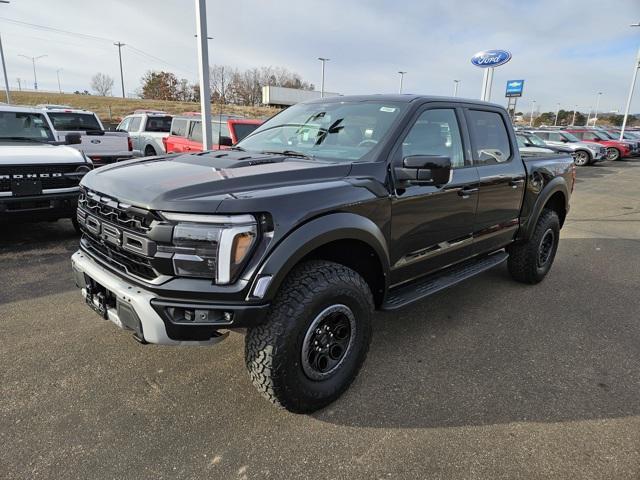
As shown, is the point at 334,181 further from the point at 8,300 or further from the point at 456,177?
the point at 8,300

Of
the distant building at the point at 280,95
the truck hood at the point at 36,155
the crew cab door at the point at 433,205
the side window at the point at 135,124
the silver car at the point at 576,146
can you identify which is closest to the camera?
the crew cab door at the point at 433,205

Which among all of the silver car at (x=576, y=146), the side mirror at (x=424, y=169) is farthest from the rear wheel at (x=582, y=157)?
the side mirror at (x=424, y=169)

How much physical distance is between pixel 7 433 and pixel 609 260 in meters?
6.87

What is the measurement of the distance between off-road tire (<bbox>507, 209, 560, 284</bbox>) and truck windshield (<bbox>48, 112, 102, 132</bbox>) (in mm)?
10887

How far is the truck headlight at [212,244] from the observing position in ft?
7.02

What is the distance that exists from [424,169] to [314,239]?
889mm

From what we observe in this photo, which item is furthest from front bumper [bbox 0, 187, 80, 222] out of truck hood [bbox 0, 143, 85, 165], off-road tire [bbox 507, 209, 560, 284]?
off-road tire [bbox 507, 209, 560, 284]

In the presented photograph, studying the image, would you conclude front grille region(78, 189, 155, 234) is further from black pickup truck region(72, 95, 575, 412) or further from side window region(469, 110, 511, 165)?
side window region(469, 110, 511, 165)

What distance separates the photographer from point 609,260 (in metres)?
6.09

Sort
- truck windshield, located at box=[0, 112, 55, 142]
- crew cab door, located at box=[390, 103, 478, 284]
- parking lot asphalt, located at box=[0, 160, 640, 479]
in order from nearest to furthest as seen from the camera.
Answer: parking lot asphalt, located at box=[0, 160, 640, 479], crew cab door, located at box=[390, 103, 478, 284], truck windshield, located at box=[0, 112, 55, 142]

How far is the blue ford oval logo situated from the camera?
18.3 m

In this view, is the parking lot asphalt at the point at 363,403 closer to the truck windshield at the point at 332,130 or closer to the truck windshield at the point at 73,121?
the truck windshield at the point at 332,130

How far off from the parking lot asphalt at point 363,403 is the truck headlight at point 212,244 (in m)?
0.96

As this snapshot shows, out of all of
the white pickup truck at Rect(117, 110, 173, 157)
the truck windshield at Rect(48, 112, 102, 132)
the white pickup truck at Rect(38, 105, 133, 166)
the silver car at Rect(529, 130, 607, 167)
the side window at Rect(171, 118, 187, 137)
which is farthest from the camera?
the silver car at Rect(529, 130, 607, 167)
